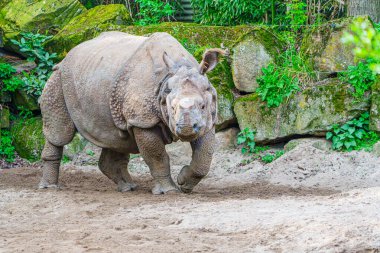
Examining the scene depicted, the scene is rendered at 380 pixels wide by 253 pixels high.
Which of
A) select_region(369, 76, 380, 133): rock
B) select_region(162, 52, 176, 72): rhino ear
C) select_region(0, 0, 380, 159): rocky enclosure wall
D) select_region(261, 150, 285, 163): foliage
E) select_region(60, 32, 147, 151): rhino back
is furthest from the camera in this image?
select_region(261, 150, 285, 163): foliage

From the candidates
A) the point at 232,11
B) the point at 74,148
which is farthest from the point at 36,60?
the point at 232,11

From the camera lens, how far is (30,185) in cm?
951

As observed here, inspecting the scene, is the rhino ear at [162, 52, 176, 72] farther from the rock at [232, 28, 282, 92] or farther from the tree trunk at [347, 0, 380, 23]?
the tree trunk at [347, 0, 380, 23]

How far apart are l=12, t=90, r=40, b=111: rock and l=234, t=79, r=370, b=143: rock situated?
134 inches

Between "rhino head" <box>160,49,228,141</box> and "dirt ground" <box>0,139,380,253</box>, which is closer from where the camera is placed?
"dirt ground" <box>0,139,380,253</box>

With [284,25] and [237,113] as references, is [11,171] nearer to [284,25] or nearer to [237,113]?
[237,113]

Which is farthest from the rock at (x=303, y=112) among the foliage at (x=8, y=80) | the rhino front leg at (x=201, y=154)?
the foliage at (x=8, y=80)

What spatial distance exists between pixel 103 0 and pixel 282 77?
5.84m

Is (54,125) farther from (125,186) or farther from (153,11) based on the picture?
(153,11)

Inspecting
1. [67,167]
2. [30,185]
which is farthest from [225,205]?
[67,167]

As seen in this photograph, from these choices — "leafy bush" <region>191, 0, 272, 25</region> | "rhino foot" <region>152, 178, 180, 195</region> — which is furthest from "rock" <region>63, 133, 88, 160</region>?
"rhino foot" <region>152, 178, 180, 195</region>

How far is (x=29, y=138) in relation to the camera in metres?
11.9

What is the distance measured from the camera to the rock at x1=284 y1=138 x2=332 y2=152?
9984mm

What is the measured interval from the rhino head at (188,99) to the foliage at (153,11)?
5880 millimetres
